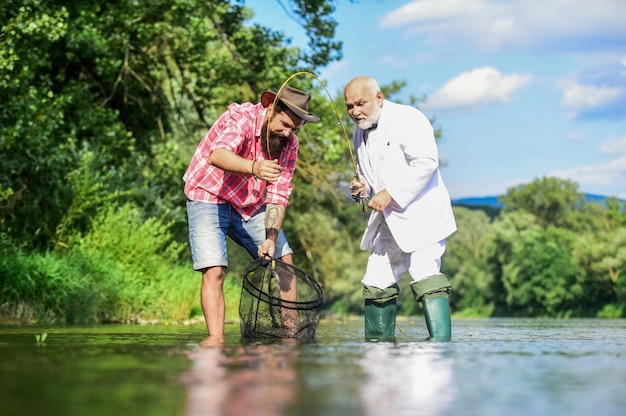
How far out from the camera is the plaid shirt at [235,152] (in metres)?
7.40

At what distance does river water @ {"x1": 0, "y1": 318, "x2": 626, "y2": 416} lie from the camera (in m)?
3.32

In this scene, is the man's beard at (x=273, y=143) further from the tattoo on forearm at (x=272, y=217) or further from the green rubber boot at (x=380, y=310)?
the green rubber boot at (x=380, y=310)

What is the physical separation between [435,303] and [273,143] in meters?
1.70

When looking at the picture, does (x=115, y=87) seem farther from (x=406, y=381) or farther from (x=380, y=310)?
(x=406, y=381)

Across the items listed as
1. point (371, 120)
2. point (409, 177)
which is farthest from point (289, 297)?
point (371, 120)

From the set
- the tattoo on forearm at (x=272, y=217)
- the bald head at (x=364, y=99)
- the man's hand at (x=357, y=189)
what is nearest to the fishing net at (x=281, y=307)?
the tattoo on forearm at (x=272, y=217)

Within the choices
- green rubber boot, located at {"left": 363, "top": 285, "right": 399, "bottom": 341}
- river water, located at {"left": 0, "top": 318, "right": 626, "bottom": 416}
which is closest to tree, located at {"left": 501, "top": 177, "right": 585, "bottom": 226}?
green rubber boot, located at {"left": 363, "top": 285, "right": 399, "bottom": 341}

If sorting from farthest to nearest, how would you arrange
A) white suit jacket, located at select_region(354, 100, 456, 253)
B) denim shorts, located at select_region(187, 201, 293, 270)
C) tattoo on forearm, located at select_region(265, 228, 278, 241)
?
1. tattoo on forearm, located at select_region(265, 228, 278, 241)
2. denim shorts, located at select_region(187, 201, 293, 270)
3. white suit jacket, located at select_region(354, 100, 456, 253)

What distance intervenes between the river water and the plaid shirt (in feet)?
5.28

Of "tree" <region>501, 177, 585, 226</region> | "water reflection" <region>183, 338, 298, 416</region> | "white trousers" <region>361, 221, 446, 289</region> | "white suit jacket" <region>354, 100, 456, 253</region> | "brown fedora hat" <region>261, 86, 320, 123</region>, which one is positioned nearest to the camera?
"water reflection" <region>183, 338, 298, 416</region>

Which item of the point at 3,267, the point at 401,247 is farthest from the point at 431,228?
the point at 3,267

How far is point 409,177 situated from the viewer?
23.8 ft

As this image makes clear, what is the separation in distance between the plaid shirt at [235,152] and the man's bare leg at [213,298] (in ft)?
1.75

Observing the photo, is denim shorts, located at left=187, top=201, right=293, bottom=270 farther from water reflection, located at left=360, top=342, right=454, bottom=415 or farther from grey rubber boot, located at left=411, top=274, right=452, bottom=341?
water reflection, located at left=360, top=342, right=454, bottom=415
